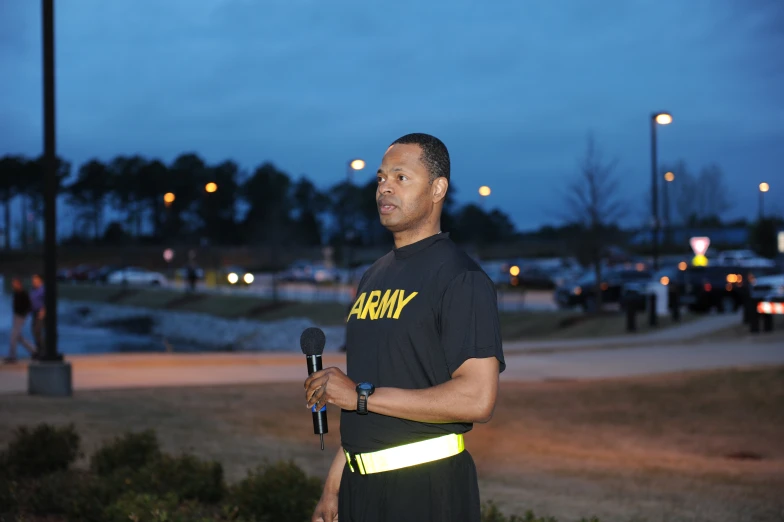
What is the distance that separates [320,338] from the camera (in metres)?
3.17

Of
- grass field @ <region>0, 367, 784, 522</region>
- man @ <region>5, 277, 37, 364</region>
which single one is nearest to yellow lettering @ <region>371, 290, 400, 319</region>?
grass field @ <region>0, 367, 784, 522</region>

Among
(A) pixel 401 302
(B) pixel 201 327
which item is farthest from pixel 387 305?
(B) pixel 201 327

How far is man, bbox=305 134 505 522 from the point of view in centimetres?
305

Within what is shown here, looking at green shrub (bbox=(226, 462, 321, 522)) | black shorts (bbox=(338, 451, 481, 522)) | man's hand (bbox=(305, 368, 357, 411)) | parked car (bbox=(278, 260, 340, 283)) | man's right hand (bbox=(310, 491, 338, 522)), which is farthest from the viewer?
parked car (bbox=(278, 260, 340, 283))

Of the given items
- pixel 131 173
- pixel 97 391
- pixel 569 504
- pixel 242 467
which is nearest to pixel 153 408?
pixel 97 391

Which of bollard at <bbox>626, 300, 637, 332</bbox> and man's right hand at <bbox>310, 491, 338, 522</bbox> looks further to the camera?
bollard at <bbox>626, 300, 637, 332</bbox>

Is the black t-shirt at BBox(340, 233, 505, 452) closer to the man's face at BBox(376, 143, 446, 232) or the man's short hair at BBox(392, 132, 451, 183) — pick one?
the man's face at BBox(376, 143, 446, 232)

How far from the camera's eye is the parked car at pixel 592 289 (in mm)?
38594

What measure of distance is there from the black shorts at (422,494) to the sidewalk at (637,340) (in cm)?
2002

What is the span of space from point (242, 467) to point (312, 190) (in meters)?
145

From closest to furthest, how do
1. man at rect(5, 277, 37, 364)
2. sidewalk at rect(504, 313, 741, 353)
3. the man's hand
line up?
the man's hand < man at rect(5, 277, 37, 364) < sidewalk at rect(504, 313, 741, 353)

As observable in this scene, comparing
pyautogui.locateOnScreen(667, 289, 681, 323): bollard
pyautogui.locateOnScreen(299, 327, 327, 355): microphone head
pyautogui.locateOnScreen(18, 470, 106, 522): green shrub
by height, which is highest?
pyautogui.locateOnScreen(299, 327, 327, 355): microphone head

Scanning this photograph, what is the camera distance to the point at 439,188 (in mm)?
3361

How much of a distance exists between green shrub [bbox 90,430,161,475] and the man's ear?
5522 millimetres
